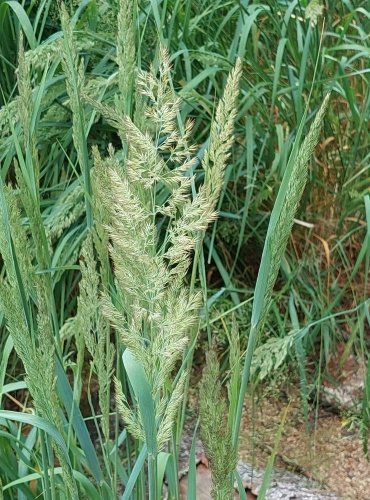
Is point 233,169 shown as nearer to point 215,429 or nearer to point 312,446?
point 312,446

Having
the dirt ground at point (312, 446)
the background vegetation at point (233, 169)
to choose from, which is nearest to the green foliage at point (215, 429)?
the background vegetation at point (233, 169)

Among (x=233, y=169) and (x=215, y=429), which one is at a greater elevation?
(x=215, y=429)

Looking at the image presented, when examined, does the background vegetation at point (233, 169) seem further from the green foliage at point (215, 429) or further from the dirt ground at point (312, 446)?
the green foliage at point (215, 429)

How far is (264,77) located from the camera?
193 cm

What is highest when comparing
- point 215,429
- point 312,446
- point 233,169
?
point 215,429

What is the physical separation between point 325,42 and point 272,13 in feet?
0.91

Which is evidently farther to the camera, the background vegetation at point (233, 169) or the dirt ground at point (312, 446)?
the dirt ground at point (312, 446)

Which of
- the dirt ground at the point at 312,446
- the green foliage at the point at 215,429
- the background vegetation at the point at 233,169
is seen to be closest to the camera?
the green foliage at the point at 215,429

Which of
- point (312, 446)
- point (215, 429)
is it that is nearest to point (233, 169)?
point (312, 446)

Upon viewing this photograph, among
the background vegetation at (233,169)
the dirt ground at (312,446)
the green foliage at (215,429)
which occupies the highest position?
the green foliage at (215,429)

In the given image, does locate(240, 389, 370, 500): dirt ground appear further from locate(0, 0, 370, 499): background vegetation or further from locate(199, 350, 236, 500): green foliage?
locate(199, 350, 236, 500): green foliage

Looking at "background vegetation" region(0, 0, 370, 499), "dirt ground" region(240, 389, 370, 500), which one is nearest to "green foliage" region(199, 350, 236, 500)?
"background vegetation" region(0, 0, 370, 499)

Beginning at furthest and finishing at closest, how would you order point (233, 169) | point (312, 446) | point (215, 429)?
point (233, 169)
point (312, 446)
point (215, 429)

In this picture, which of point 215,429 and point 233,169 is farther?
point 233,169
